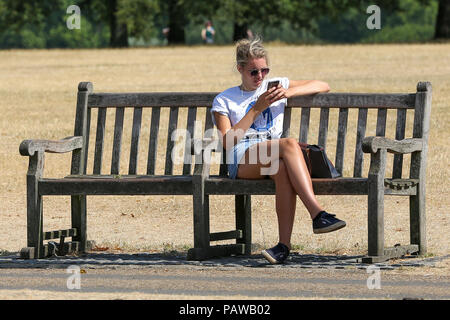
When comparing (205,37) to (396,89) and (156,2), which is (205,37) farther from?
(396,89)

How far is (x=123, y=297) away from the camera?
5344 millimetres

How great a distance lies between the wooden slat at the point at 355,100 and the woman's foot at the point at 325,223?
3.39ft

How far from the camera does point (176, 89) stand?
65.7 feet

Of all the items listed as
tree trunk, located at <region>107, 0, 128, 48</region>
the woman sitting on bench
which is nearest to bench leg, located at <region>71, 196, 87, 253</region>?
the woman sitting on bench

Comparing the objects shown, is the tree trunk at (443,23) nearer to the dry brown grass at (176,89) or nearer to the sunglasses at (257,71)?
the dry brown grass at (176,89)

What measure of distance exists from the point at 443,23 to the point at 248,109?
32.5 m

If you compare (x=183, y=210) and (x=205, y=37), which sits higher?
(x=205, y=37)

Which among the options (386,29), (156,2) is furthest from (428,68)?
(386,29)

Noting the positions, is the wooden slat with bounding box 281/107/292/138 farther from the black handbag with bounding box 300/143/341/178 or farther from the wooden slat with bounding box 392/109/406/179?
the wooden slat with bounding box 392/109/406/179

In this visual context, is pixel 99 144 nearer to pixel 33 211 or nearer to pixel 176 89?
pixel 33 211
